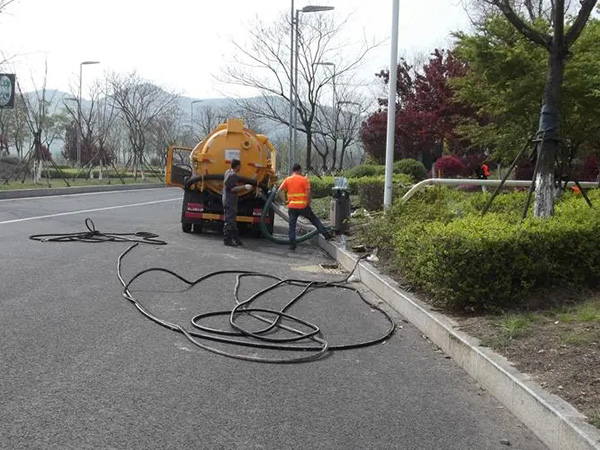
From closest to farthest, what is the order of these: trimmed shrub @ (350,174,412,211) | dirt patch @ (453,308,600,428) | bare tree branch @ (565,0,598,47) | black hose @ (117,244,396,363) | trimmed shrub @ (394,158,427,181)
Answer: dirt patch @ (453,308,600,428) → black hose @ (117,244,396,363) → bare tree branch @ (565,0,598,47) → trimmed shrub @ (350,174,412,211) → trimmed shrub @ (394,158,427,181)

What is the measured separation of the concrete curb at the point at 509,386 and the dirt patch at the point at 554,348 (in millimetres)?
93

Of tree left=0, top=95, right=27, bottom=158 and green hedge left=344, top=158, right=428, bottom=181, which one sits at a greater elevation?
tree left=0, top=95, right=27, bottom=158

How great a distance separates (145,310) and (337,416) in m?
3.13

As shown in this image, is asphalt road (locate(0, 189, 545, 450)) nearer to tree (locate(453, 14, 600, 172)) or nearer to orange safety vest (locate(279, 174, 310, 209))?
orange safety vest (locate(279, 174, 310, 209))

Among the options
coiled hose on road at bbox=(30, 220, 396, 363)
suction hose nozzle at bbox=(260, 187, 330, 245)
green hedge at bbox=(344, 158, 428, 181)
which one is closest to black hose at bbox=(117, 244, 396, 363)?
coiled hose on road at bbox=(30, 220, 396, 363)

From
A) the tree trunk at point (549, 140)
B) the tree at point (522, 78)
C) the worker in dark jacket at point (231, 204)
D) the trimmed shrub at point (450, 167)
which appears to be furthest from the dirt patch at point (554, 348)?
the trimmed shrub at point (450, 167)

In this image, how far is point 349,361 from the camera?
17.3 feet

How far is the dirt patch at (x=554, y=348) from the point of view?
402cm

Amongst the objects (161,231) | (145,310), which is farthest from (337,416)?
(161,231)

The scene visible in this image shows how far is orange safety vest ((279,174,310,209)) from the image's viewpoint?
1217cm

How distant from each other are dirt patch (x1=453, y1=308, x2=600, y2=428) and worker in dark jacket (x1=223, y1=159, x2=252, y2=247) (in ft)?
23.6

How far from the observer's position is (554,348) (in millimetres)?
4809

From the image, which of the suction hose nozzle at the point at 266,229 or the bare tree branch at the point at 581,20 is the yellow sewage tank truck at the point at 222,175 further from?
the bare tree branch at the point at 581,20

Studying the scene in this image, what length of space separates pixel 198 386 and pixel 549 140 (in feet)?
18.3
